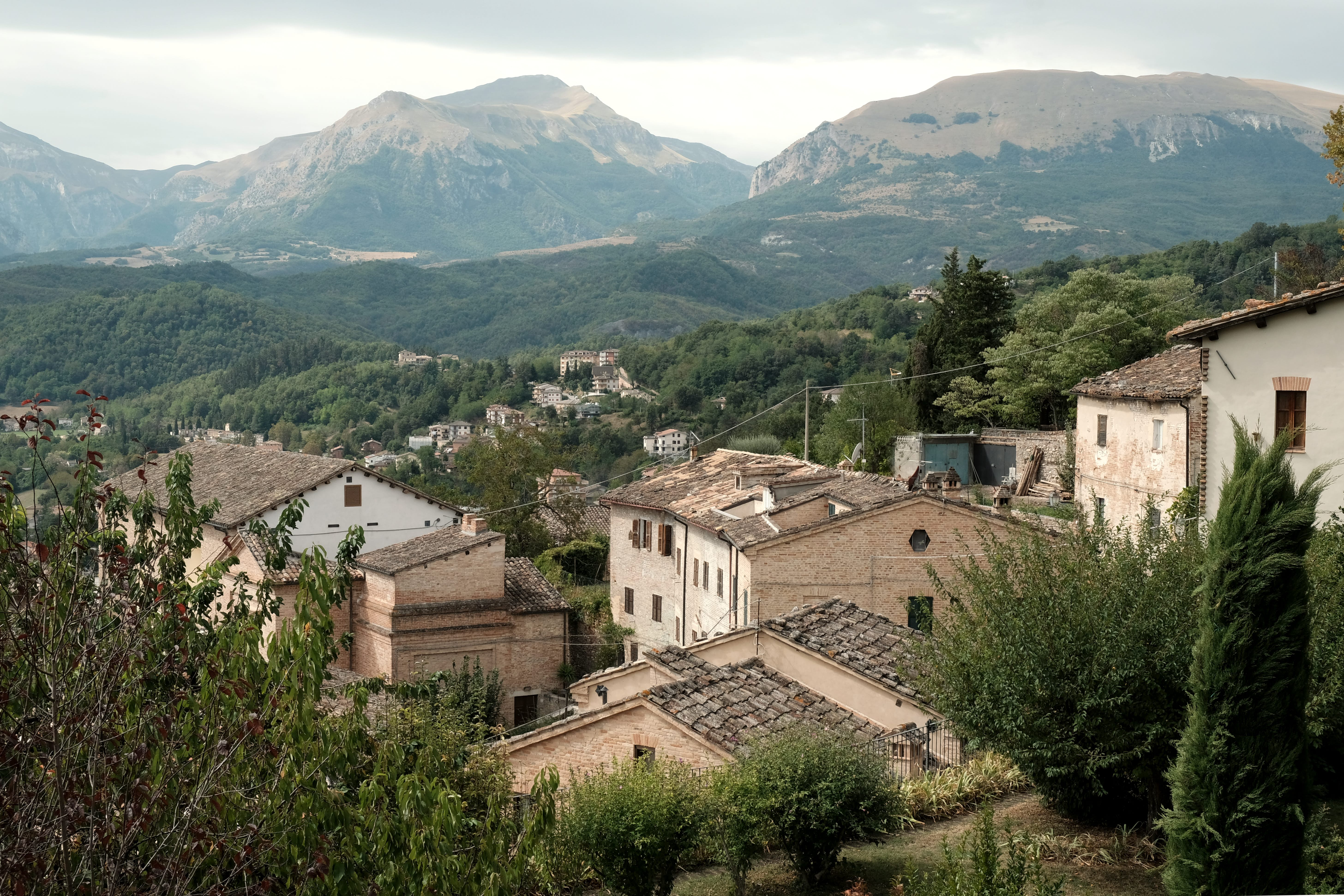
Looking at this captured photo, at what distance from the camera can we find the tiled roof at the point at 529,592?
31.5 metres

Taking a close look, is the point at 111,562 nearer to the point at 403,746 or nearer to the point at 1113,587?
the point at 403,746

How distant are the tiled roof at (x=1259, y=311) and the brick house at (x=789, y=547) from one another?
519 centimetres

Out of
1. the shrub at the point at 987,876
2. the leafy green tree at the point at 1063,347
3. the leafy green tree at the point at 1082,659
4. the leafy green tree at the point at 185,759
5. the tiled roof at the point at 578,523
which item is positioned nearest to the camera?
the leafy green tree at the point at 185,759

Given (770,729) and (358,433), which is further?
(358,433)

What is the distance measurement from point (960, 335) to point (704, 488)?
72.9 feet

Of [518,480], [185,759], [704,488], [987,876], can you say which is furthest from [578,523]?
[185,759]

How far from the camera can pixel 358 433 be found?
13575cm

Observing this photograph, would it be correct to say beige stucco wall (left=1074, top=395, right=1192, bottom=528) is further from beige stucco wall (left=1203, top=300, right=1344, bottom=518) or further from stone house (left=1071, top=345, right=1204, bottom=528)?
beige stucco wall (left=1203, top=300, right=1344, bottom=518)

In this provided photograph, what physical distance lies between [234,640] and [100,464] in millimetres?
1418

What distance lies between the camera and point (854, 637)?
19.9 meters

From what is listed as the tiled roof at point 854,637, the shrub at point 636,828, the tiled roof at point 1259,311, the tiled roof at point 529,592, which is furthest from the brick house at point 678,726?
the tiled roof at point 529,592

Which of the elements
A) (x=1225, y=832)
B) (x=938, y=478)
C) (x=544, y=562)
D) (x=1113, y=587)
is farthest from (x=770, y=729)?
(x=544, y=562)

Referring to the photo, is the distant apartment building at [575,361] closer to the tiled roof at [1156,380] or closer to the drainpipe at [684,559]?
the drainpipe at [684,559]

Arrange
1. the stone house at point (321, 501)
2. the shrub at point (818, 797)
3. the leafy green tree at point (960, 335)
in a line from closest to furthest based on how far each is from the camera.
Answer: the shrub at point (818, 797), the stone house at point (321, 501), the leafy green tree at point (960, 335)
